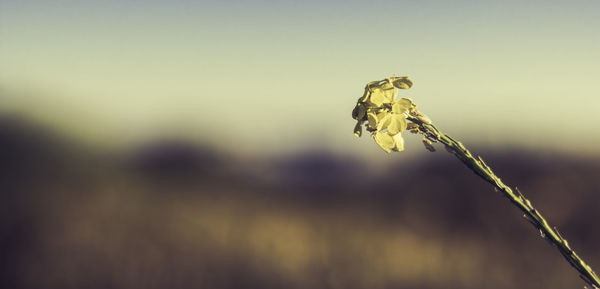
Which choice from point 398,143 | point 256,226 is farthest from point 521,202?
point 256,226

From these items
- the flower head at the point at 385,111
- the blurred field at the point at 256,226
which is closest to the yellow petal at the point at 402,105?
the flower head at the point at 385,111

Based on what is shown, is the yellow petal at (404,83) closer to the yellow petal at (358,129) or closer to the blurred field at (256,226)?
the yellow petal at (358,129)

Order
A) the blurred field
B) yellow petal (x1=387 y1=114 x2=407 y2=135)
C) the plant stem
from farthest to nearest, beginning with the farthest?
the blurred field
yellow petal (x1=387 y1=114 x2=407 y2=135)
the plant stem

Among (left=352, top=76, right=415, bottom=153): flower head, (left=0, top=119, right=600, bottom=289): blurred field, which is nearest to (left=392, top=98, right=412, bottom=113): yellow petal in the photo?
(left=352, top=76, right=415, bottom=153): flower head

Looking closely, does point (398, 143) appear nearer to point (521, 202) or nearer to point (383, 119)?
point (383, 119)

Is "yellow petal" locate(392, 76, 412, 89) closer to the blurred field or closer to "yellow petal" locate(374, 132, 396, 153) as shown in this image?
"yellow petal" locate(374, 132, 396, 153)
